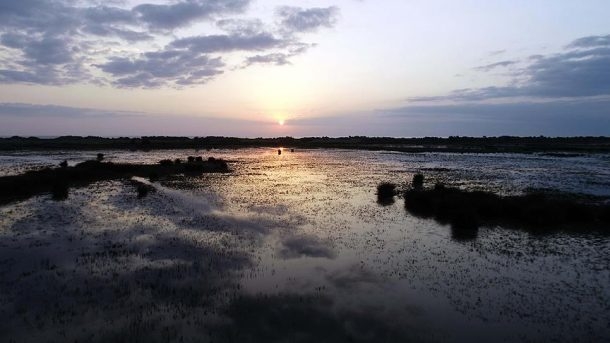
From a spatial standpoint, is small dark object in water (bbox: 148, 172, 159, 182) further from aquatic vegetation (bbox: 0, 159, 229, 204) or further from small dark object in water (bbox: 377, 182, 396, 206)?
small dark object in water (bbox: 377, 182, 396, 206)

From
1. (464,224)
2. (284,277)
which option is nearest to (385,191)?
(464,224)

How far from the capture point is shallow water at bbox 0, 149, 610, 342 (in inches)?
506

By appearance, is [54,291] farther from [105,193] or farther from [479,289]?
[105,193]

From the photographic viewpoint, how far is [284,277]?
56.3 ft

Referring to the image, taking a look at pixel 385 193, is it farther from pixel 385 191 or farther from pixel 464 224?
pixel 464 224

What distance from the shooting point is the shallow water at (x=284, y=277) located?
1285cm

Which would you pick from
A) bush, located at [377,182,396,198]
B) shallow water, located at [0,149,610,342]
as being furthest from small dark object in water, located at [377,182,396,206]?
shallow water, located at [0,149,610,342]

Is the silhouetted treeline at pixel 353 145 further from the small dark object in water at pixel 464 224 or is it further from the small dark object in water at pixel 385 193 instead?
the small dark object in water at pixel 464 224

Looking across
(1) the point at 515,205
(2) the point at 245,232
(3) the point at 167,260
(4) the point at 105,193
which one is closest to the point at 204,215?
(2) the point at 245,232

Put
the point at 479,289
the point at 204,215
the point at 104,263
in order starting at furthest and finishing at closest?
the point at 204,215 → the point at 104,263 → the point at 479,289

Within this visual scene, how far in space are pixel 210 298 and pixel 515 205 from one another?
2201cm

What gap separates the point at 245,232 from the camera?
24.3m

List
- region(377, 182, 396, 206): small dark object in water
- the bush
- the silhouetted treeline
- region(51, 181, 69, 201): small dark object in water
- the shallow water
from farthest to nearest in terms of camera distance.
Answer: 1. the silhouetted treeline
2. the bush
3. region(377, 182, 396, 206): small dark object in water
4. region(51, 181, 69, 201): small dark object in water
5. the shallow water

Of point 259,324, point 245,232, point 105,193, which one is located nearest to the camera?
point 259,324
